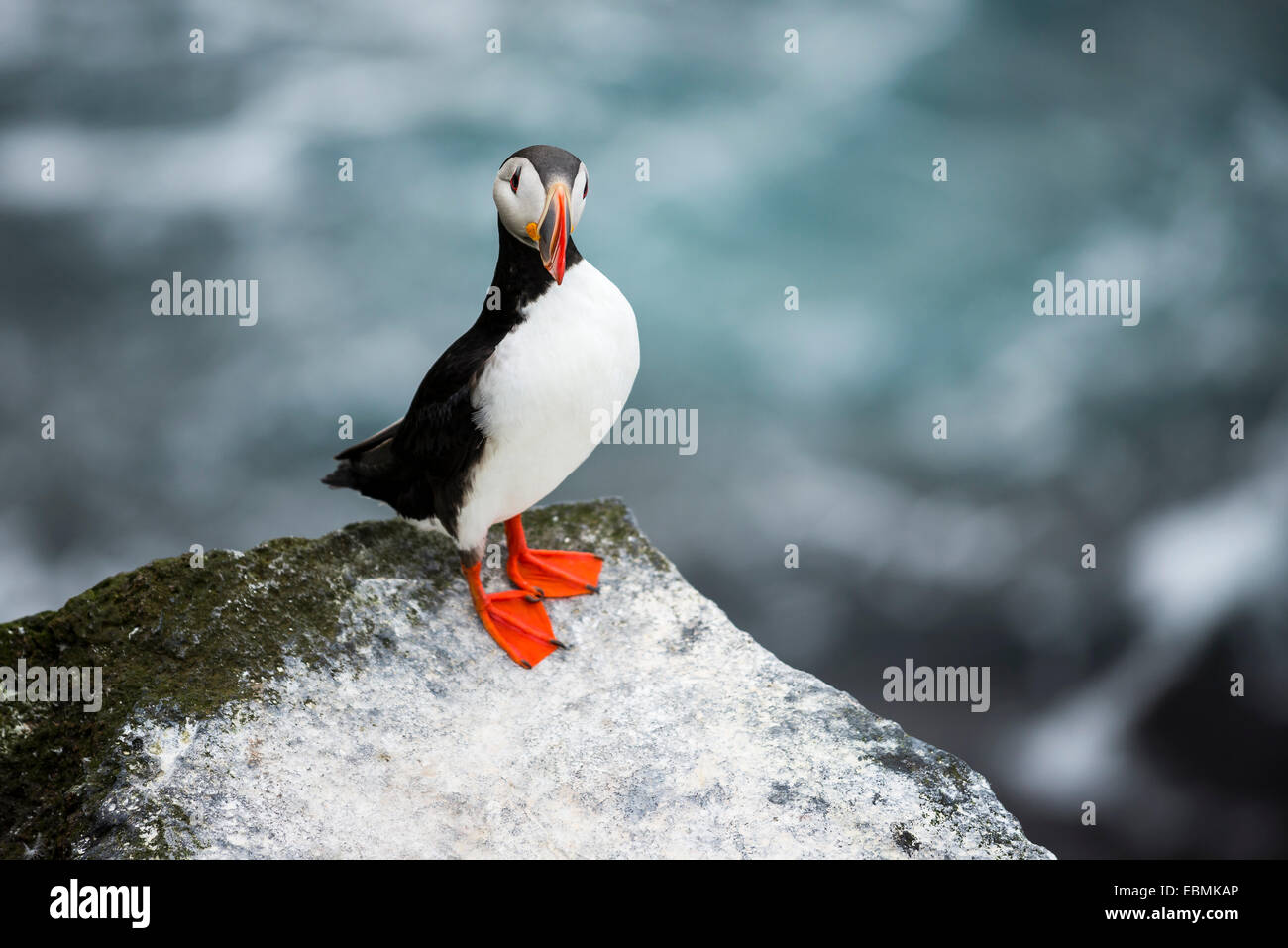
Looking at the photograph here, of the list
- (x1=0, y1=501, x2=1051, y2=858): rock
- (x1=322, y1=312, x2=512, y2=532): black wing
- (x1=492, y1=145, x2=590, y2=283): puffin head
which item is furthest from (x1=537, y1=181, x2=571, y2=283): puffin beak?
(x1=0, y1=501, x2=1051, y2=858): rock

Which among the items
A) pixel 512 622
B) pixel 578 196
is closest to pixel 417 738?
pixel 512 622

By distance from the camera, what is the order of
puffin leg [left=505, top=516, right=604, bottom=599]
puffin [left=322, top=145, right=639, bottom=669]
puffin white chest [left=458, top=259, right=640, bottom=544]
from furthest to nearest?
puffin leg [left=505, top=516, right=604, bottom=599], puffin white chest [left=458, top=259, right=640, bottom=544], puffin [left=322, top=145, right=639, bottom=669]

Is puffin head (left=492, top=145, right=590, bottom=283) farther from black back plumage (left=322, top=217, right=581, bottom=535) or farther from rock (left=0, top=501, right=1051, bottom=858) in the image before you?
rock (left=0, top=501, right=1051, bottom=858)

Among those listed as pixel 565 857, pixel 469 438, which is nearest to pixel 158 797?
pixel 565 857

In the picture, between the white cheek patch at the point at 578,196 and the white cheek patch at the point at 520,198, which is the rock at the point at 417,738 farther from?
the white cheek patch at the point at 578,196

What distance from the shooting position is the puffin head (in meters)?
3.83

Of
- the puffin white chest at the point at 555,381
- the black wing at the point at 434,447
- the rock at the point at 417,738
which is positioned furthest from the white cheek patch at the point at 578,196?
the rock at the point at 417,738

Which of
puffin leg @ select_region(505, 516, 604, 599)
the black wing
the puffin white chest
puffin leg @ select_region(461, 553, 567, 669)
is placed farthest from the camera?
puffin leg @ select_region(505, 516, 604, 599)

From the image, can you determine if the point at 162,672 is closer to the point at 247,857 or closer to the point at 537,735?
the point at 247,857

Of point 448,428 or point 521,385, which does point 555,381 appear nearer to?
point 521,385

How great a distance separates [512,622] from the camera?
464cm

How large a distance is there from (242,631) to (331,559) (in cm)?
53
